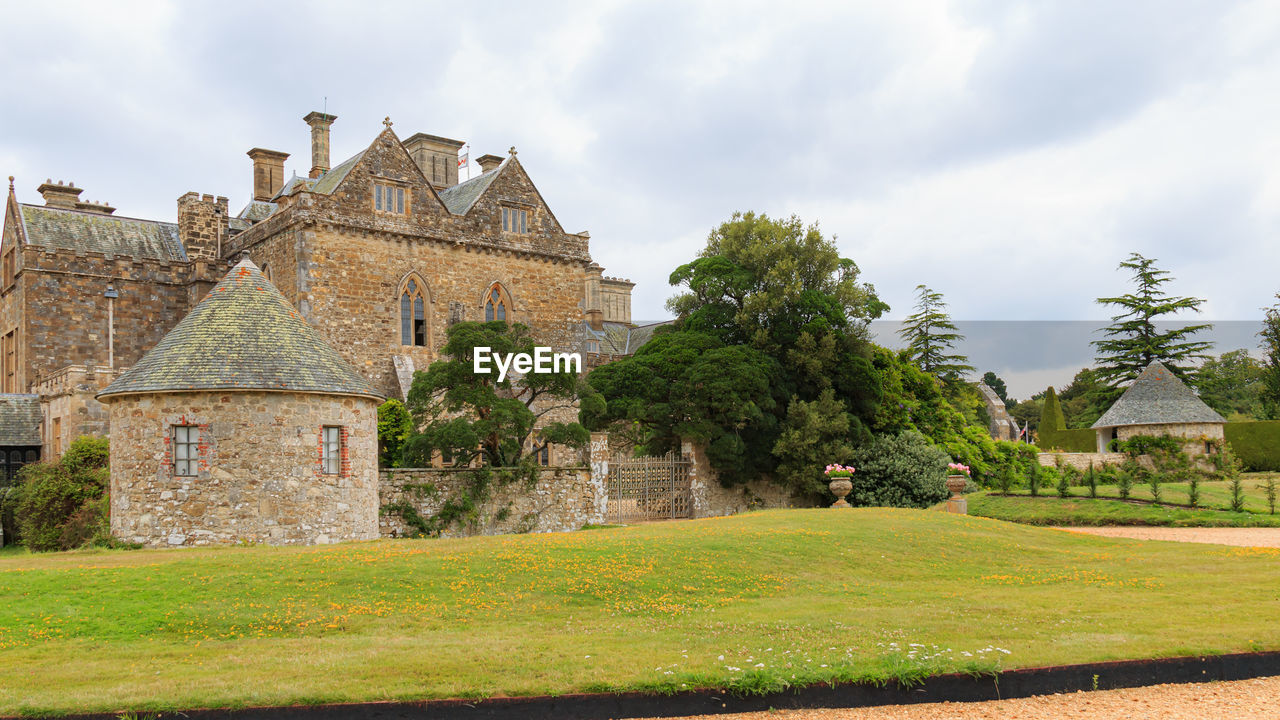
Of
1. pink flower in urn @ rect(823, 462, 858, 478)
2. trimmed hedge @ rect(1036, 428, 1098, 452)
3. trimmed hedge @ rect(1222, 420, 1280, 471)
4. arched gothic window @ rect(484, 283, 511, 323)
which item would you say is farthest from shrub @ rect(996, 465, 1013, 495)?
arched gothic window @ rect(484, 283, 511, 323)

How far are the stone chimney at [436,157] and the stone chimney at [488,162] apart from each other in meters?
1.87

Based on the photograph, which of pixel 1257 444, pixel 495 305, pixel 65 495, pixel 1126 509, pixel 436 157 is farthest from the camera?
pixel 436 157

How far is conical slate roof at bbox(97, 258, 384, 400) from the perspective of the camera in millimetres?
20391

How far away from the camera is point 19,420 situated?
100 feet

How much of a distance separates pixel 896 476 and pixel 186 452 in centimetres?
2303

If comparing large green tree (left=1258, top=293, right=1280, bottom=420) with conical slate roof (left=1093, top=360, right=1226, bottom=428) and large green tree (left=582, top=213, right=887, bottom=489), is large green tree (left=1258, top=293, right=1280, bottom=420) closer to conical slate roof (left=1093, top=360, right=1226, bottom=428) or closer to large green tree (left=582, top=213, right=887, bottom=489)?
conical slate roof (left=1093, top=360, right=1226, bottom=428)

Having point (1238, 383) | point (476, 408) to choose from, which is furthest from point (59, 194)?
point (1238, 383)

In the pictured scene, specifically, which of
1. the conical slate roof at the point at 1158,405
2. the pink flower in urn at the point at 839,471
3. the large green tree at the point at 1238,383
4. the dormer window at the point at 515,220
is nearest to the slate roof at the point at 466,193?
the dormer window at the point at 515,220

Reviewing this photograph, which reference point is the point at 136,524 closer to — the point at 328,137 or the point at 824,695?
the point at 824,695

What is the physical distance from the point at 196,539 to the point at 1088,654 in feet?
54.3

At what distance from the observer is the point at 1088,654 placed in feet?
33.1

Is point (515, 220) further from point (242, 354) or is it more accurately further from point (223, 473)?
point (223, 473)

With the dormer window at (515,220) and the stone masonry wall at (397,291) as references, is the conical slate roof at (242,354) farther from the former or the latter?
the dormer window at (515,220)

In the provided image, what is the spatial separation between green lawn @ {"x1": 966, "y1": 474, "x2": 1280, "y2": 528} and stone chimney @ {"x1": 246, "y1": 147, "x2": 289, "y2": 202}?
1228 inches
